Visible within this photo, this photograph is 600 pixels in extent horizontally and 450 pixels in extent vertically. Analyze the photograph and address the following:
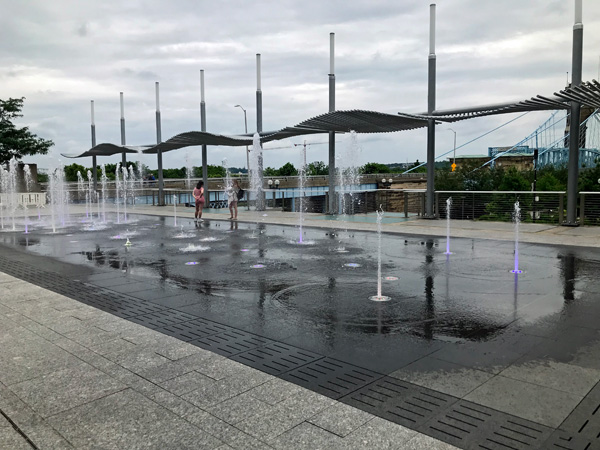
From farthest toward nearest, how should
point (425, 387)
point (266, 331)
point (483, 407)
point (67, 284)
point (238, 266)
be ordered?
point (238, 266)
point (67, 284)
point (266, 331)
point (425, 387)
point (483, 407)

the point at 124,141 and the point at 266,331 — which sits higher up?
the point at 124,141

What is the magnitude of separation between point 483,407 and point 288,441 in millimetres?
1485

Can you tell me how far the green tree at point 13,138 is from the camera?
128 feet

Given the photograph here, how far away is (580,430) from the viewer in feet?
11.2

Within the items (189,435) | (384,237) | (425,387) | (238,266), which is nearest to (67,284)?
(238,266)

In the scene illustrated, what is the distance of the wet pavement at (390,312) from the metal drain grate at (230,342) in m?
0.02

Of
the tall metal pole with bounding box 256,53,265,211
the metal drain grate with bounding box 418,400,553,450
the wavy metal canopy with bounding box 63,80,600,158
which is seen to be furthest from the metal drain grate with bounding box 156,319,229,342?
the tall metal pole with bounding box 256,53,265,211

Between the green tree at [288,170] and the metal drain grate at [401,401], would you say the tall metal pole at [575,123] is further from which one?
the green tree at [288,170]

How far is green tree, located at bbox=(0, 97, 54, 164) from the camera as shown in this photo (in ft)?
128

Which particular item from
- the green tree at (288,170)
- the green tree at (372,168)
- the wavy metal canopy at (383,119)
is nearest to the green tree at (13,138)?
the wavy metal canopy at (383,119)

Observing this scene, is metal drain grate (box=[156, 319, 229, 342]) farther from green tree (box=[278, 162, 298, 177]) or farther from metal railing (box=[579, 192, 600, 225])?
green tree (box=[278, 162, 298, 177])

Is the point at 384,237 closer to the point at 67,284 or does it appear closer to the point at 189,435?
the point at 67,284

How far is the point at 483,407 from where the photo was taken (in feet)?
12.3

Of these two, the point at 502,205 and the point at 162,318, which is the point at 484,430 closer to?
the point at 162,318
